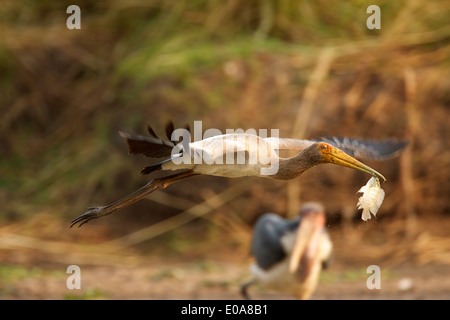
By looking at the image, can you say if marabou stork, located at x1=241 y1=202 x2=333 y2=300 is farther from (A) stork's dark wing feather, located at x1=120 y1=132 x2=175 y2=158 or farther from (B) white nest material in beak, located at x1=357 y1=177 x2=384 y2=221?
(A) stork's dark wing feather, located at x1=120 y1=132 x2=175 y2=158

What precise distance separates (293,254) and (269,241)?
0.28 m

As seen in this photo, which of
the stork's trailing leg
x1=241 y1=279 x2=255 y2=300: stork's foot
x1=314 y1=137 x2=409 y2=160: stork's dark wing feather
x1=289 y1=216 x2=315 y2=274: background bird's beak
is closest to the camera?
the stork's trailing leg

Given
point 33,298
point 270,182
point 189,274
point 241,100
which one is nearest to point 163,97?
point 241,100

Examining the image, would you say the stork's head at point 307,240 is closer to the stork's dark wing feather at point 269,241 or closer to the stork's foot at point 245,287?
the stork's dark wing feather at point 269,241

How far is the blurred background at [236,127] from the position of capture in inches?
296

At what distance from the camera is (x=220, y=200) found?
8016mm

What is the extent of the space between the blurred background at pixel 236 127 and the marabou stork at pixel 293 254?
1.65 ft

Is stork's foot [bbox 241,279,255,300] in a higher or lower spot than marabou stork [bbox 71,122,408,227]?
lower

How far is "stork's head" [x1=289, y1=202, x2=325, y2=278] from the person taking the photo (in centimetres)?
620

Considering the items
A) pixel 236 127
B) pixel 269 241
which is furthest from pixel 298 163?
pixel 236 127

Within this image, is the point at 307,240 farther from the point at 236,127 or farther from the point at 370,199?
the point at 370,199

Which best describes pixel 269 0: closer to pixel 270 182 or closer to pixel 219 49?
pixel 219 49

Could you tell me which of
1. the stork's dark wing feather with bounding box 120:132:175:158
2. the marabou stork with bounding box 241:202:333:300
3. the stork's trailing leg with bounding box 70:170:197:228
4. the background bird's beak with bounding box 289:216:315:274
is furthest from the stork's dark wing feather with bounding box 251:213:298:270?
the stork's dark wing feather with bounding box 120:132:175:158

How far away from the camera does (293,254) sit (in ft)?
20.4
